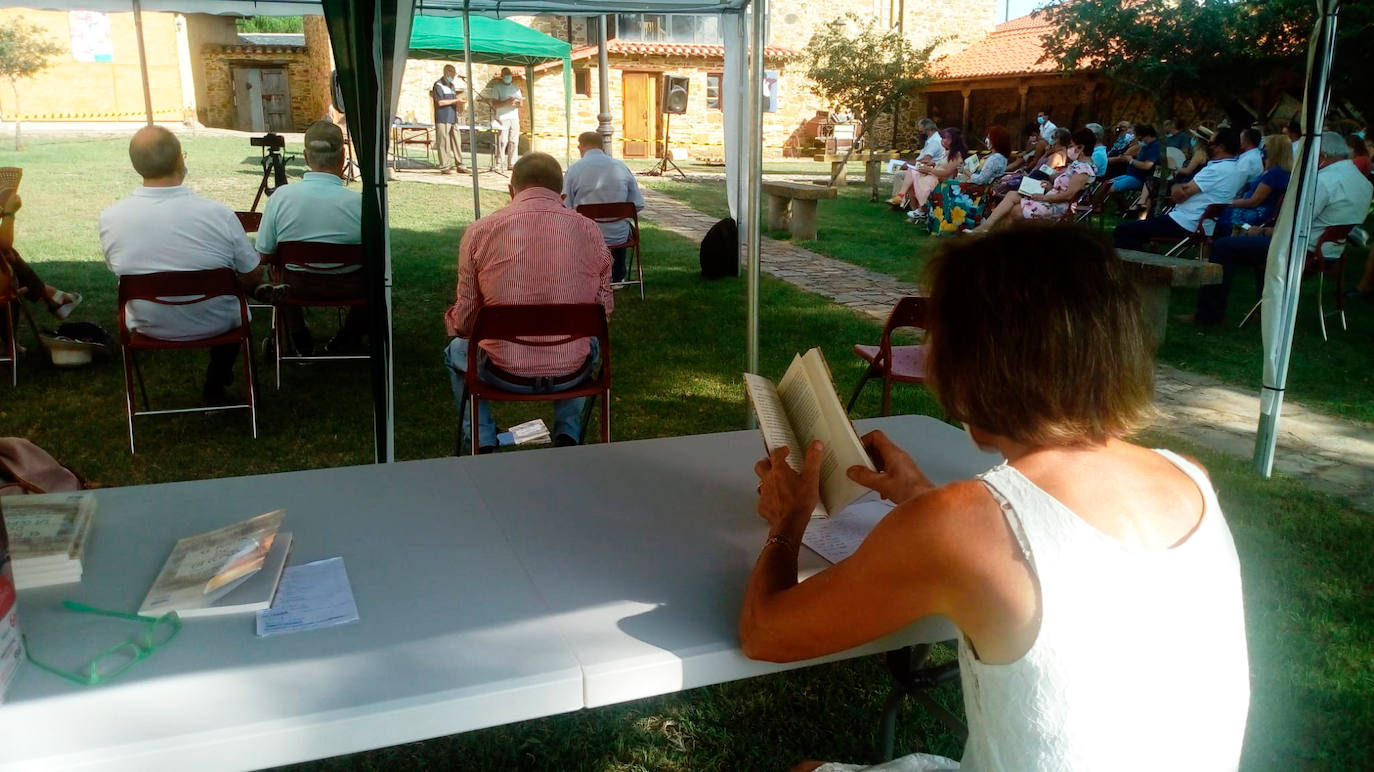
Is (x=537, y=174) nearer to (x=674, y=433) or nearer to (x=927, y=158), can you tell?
(x=674, y=433)

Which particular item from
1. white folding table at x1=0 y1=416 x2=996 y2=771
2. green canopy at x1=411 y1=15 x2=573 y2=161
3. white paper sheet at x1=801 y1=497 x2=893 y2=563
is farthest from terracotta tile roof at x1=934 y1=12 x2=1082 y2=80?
white folding table at x1=0 y1=416 x2=996 y2=771

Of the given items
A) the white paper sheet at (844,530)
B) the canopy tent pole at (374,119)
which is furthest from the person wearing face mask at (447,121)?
the white paper sheet at (844,530)

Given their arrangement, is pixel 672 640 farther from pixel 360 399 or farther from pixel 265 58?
pixel 265 58

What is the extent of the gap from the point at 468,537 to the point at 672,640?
487mm

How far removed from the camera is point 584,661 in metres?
1.26

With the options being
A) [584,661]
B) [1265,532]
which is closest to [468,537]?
[584,661]

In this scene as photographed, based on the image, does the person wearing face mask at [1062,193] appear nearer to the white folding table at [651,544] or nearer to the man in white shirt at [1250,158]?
the man in white shirt at [1250,158]

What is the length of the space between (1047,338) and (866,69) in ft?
70.8

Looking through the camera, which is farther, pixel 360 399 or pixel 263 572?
pixel 360 399

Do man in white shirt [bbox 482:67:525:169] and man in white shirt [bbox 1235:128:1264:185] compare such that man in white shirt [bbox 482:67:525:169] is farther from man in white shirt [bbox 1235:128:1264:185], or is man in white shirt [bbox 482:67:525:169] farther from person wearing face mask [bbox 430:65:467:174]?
man in white shirt [bbox 1235:128:1264:185]

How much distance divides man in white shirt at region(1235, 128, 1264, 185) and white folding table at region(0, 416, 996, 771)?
7746 millimetres

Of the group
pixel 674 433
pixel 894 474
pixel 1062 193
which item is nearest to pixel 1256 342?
pixel 1062 193

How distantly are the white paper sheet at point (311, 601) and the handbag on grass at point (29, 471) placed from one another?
100 cm

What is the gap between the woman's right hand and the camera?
5.45 feet
